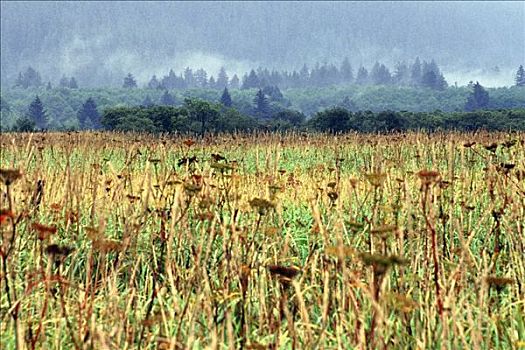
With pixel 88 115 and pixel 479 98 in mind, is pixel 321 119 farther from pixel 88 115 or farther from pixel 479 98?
pixel 88 115

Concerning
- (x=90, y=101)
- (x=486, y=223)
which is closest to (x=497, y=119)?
(x=486, y=223)

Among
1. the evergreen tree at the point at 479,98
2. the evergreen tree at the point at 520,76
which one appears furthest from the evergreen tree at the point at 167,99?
the evergreen tree at the point at 520,76

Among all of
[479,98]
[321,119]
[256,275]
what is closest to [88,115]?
[321,119]

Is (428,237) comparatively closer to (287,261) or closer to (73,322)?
(287,261)

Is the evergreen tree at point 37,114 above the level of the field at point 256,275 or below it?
above

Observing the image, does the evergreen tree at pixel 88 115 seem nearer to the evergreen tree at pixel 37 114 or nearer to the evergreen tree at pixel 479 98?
the evergreen tree at pixel 37 114

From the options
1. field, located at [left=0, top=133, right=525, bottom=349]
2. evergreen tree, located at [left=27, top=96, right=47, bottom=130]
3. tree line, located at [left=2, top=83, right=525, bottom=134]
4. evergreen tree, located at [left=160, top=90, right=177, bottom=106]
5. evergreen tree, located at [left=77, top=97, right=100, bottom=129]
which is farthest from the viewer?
evergreen tree, located at [left=160, top=90, right=177, bottom=106]

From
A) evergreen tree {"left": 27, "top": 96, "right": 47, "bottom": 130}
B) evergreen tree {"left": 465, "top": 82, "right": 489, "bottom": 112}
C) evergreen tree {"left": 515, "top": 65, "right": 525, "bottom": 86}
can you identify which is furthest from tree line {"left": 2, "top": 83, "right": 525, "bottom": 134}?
evergreen tree {"left": 515, "top": 65, "right": 525, "bottom": 86}

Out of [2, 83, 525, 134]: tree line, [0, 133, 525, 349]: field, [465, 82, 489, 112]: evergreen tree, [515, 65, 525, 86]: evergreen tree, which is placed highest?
[515, 65, 525, 86]: evergreen tree

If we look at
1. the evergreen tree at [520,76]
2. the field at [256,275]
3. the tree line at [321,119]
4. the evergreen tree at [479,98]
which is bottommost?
the field at [256,275]

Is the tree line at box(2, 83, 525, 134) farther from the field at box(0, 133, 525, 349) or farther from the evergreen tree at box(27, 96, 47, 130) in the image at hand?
the evergreen tree at box(27, 96, 47, 130)

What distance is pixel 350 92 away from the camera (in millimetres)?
186500

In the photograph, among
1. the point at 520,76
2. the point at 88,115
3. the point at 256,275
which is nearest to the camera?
the point at 256,275

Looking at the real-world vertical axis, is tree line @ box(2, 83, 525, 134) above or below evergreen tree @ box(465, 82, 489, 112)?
below
